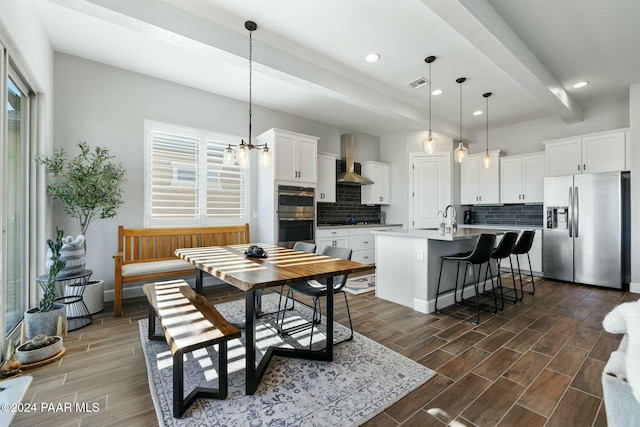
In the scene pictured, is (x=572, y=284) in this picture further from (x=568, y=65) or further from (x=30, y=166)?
(x=30, y=166)

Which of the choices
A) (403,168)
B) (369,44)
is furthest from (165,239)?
(403,168)

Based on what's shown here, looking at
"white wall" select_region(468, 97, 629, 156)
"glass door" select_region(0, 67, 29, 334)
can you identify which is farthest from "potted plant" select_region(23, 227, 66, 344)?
"white wall" select_region(468, 97, 629, 156)

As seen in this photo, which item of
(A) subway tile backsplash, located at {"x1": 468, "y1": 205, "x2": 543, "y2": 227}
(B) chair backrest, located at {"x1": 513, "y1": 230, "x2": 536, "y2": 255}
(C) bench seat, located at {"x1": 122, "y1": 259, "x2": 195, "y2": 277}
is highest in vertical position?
(A) subway tile backsplash, located at {"x1": 468, "y1": 205, "x2": 543, "y2": 227}

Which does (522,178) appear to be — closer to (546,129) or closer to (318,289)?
(546,129)

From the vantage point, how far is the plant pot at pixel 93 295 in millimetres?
3020

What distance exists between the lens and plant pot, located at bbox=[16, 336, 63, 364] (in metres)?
2.04

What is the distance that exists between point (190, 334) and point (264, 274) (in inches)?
20.6

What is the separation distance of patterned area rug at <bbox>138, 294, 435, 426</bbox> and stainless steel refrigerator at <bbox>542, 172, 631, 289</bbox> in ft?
13.3

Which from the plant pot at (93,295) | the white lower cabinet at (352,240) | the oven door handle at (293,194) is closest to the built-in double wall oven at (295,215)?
the oven door handle at (293,194)

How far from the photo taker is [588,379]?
1932mm

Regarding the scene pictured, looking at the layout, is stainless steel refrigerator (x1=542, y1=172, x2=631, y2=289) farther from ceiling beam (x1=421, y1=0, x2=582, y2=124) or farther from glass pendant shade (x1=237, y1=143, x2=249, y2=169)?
glass pendant shade (x1=237, y1=143, x2=249, y2=169)

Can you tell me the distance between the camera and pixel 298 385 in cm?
183

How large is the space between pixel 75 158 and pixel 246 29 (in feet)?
8.12

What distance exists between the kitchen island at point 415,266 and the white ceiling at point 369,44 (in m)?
1.90
